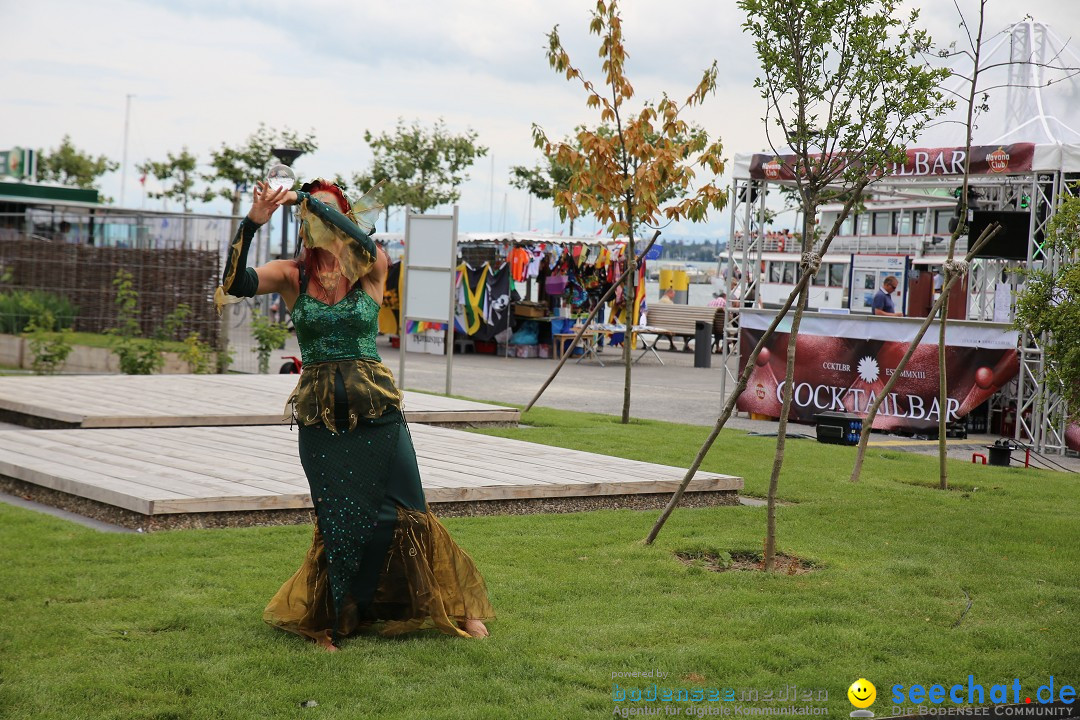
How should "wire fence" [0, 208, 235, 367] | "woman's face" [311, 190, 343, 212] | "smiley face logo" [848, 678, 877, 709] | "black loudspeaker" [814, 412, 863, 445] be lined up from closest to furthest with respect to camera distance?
"smiley face logo" [848, 678, 877, 709] < "woman's face" [311, 190, 343, 212] < "black loudspeaker" [814, 412, 863, 445] < "wire fence" [0, 208, 235, 367]

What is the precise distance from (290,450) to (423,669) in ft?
15.9

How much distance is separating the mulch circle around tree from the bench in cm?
2150

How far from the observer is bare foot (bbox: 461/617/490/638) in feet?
16.6

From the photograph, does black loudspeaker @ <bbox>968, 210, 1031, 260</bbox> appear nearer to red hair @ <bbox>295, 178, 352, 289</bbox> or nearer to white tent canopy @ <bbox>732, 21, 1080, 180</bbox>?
white tent canopy @ <bbox>732, 21, 1080, 180</bbox>

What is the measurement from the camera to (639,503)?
27.7ft

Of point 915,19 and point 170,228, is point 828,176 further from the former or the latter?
point 170,228

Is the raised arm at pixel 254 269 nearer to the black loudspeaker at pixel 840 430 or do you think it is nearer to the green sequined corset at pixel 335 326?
the green sequined corset at pixel 335 326

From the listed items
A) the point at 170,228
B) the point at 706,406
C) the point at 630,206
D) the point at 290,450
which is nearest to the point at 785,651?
the point at 290,450

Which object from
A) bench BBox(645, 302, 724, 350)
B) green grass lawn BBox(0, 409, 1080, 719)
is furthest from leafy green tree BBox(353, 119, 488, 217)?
green grass lawn BBox(0, 409, 1080, 719)

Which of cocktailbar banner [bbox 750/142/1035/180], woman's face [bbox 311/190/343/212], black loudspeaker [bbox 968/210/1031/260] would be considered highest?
cocktailbar banner [bbox 750/142/1035/180]

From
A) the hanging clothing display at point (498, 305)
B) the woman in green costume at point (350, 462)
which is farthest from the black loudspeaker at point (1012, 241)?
the hanging clothing display at point (498, 305)

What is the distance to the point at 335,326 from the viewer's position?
495 cm

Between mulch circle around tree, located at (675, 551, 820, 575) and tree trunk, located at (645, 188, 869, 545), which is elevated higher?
tree trunk, located at (645, 188, 869, 545)

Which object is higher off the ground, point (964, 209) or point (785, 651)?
point (964, 209)
